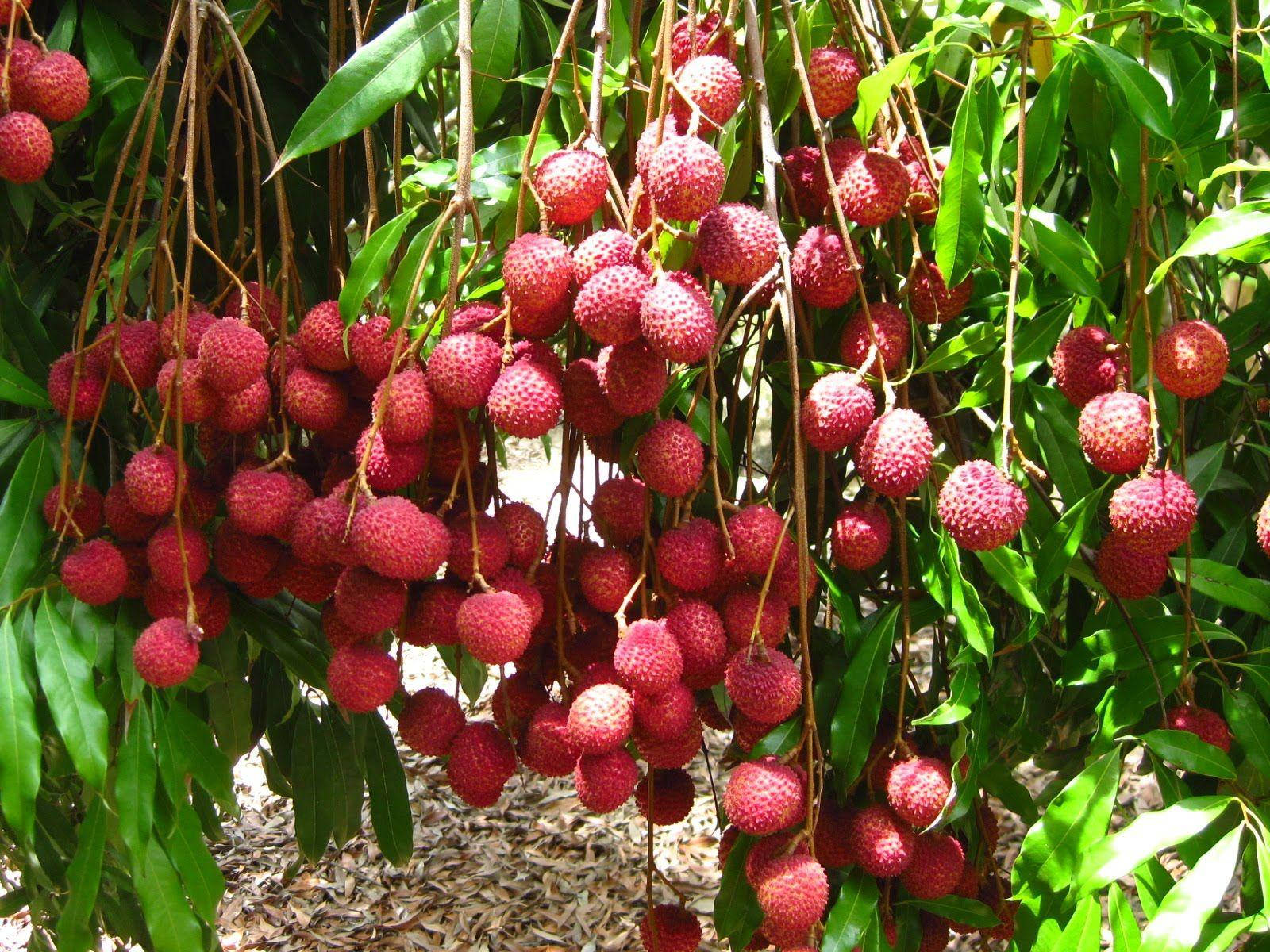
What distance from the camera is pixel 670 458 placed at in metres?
0.71

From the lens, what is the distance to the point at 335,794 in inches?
48.9

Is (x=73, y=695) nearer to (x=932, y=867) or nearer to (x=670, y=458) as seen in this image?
(x=670, y=458)

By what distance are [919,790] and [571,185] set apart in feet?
1.61

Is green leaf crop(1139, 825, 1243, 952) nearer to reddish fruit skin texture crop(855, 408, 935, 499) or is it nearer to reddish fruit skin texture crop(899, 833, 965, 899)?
reddish fruit skin texture crop(899, 833, 965, 899)

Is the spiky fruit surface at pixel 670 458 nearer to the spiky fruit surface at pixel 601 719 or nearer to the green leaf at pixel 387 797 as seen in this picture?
the spiky fruit surface at pixel 601 719

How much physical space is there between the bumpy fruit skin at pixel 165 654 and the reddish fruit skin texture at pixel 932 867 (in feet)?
1.83

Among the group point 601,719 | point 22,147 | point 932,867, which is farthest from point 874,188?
point 22,147

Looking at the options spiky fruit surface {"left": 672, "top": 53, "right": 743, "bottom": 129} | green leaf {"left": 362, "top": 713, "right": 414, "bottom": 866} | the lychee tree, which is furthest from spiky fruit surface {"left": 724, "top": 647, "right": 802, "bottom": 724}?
green leaf {"left": 362, "top": 713, "right": 414, "bottom": 866}

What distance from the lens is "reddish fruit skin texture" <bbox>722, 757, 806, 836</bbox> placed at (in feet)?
2.39

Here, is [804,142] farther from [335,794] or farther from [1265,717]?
[335,794]

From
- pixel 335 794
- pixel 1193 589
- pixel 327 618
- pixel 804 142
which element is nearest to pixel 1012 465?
pixel 1193 589

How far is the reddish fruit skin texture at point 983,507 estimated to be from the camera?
68cm

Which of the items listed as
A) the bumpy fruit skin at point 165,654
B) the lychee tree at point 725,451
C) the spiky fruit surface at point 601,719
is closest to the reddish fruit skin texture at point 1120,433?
the lychee tree at point 725,451

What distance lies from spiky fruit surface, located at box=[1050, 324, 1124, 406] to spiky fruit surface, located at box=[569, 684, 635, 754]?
385 millimetres
